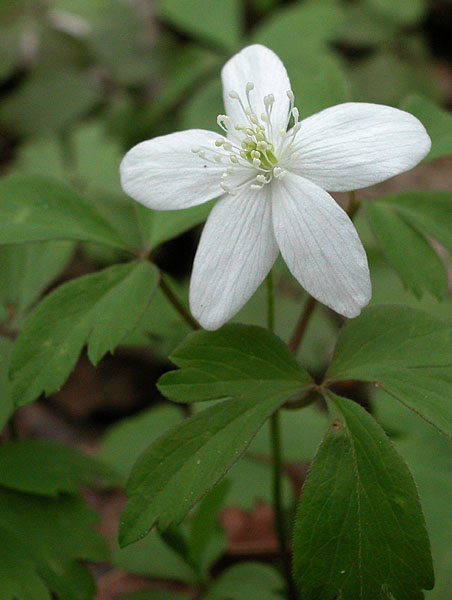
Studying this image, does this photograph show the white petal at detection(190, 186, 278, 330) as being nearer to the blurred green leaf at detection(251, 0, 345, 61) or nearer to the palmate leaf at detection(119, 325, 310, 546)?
the palmate leaf at detection(119, 325, 310, 546)

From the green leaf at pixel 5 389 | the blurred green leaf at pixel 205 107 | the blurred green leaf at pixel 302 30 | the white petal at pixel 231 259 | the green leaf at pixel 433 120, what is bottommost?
the blurred green leaf at pixel 205 107

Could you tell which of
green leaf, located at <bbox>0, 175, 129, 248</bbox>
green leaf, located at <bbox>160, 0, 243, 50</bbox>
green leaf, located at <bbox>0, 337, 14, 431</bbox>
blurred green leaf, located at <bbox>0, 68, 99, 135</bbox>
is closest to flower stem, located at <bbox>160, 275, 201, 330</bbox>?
green leaf, located at <bbox>0, 175, 129, 248</bbox>

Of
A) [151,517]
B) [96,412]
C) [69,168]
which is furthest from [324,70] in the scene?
[96,412]

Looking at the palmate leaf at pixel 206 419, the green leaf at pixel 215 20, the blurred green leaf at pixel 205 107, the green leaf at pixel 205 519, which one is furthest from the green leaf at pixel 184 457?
the green leaf at pixel 215 20

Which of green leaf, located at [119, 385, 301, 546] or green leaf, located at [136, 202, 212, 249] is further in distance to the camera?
green leaf, located at [136, 202, 212, 249]

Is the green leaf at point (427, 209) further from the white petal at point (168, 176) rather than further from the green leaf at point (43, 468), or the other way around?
the green leaf at point (43, 468)

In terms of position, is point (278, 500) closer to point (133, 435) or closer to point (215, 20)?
point (133, 435)
